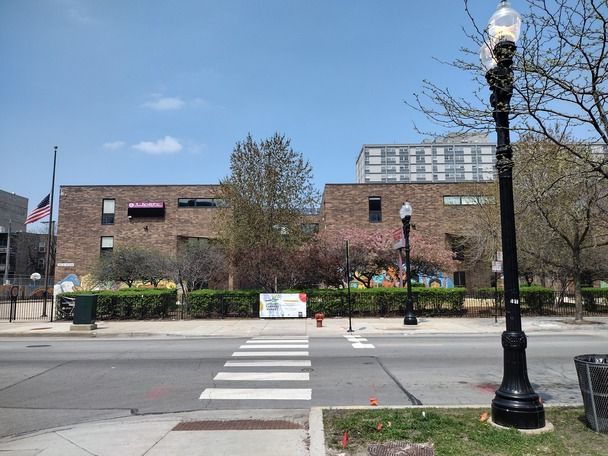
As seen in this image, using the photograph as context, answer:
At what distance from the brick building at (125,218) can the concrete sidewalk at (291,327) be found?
62.7 ft

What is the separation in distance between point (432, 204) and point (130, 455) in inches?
1408

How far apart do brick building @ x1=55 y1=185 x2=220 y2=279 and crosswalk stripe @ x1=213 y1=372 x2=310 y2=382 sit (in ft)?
103

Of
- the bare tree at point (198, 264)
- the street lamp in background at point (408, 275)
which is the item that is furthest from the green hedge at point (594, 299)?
the bare tree at point (198, 264)

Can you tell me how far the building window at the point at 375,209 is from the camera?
38.1 meters

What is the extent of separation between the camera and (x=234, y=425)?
19.9 ft

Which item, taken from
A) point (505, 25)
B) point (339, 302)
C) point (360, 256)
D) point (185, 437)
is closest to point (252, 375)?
point (185, 437)

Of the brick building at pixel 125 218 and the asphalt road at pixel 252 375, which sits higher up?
the brick building at pixel 125 218

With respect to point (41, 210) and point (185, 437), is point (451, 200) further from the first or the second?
point (185, 437)

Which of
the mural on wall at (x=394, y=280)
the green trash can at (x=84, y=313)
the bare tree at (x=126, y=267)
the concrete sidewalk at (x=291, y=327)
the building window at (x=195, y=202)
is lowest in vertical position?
the concrete sidewalk at (x=291, y=327)

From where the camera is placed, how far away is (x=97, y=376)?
31.7ft

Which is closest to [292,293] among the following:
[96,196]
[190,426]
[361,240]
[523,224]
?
[361,240]

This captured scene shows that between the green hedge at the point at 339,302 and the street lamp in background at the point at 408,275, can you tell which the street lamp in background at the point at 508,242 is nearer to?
the street lamp in background at the point at 408,275

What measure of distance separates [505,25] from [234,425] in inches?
238

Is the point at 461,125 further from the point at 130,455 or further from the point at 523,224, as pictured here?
the point at 523,224
